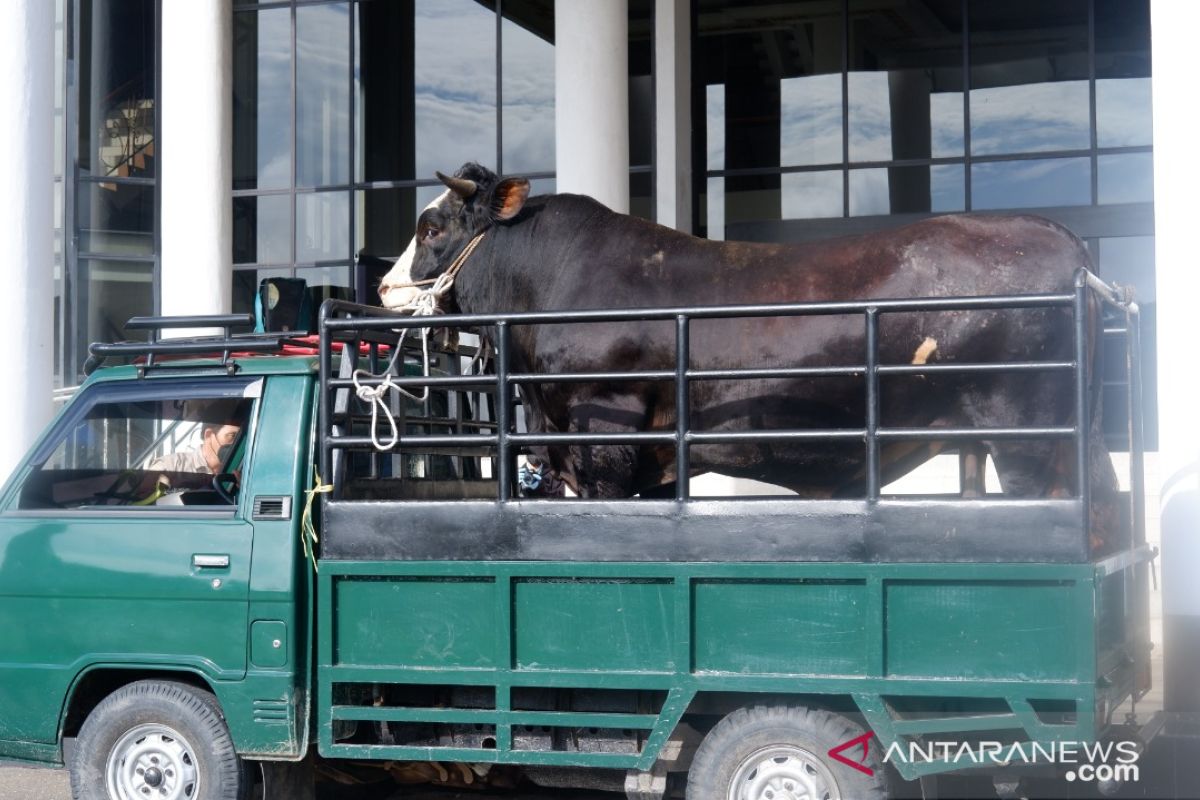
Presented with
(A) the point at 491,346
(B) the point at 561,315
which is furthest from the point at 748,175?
(B) the point at 561,315

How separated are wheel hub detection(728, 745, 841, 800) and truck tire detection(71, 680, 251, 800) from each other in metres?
2.03

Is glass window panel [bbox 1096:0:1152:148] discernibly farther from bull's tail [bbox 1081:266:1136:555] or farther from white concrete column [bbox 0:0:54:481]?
white concrete column [bbox 0:0:54:481]

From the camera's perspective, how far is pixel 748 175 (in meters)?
15.8

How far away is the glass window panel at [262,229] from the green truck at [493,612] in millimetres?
10863

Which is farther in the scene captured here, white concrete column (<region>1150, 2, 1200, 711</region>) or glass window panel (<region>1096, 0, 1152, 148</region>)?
glass window panel (<region>1096, 0, 1152, 148</region>)

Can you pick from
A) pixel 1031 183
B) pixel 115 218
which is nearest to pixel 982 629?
pixel 1031 183

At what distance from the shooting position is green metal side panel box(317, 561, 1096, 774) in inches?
183

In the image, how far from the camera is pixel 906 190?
1537cm

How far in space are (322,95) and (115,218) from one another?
4279 mm

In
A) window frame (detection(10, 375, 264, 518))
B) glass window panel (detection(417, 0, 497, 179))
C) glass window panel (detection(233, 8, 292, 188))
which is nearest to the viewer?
window frame (detection(10, 375, 264, 518))

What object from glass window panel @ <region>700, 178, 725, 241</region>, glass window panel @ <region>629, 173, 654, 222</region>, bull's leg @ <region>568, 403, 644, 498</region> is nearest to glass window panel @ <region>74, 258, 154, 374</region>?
glass window panel @ <region>629, 173, 654, 222</region>

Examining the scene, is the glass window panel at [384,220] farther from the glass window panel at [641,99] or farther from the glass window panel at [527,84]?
the glass window panel at [641,99]

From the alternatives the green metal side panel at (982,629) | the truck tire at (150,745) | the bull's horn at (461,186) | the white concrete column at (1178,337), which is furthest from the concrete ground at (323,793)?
the white concrete column at (1178,337)

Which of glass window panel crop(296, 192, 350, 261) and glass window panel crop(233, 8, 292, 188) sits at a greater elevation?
glass window panel crop(233, 8, 292, 188)
